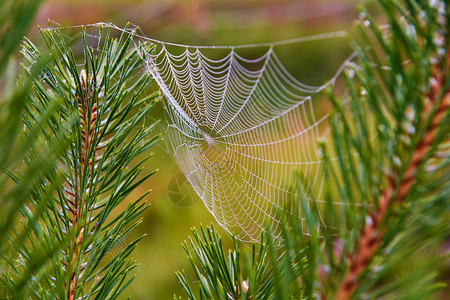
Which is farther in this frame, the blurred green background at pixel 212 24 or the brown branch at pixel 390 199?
the blurred green background at pixel 212 24

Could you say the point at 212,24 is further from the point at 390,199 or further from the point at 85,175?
the point at 390,199

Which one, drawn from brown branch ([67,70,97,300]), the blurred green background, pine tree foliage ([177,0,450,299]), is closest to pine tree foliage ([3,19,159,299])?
brown branch ([67,70,97,300])

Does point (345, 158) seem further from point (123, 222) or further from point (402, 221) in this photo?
point (123, 222)

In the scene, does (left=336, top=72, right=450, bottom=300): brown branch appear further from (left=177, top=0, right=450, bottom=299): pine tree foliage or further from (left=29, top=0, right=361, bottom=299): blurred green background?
(left=29, top=0, right=361, bottom=299): blurred green background

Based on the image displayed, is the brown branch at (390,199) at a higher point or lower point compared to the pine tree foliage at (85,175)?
lower

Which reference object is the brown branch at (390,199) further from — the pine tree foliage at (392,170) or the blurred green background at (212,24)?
the blurred green background at (212,24)

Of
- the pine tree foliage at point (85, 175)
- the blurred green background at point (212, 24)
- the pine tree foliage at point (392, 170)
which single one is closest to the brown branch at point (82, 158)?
the pine tree foliage at point (85, 175)
